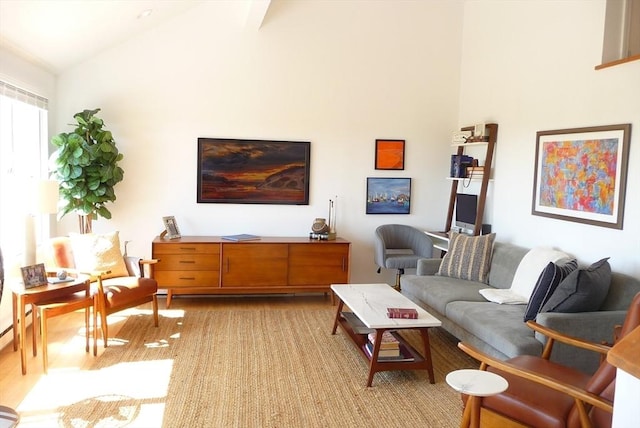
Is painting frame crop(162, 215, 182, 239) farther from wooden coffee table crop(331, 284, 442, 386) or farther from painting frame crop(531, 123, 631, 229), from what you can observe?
painting frame crop(531, 123, 631, 229)

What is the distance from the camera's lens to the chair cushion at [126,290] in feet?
13.5

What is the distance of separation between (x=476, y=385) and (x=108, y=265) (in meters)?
3.57

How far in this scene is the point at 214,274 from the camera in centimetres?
538

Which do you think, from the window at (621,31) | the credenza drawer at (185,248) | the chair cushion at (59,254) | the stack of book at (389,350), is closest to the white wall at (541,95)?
the window at (621,31)

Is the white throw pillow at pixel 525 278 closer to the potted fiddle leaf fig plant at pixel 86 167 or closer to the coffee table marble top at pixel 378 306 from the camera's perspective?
the coffee table marble top at pixel 378 306

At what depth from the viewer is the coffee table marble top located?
3494 mm

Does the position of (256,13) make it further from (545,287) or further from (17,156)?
(545,287)

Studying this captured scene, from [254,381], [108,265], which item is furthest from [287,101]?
[254,381]

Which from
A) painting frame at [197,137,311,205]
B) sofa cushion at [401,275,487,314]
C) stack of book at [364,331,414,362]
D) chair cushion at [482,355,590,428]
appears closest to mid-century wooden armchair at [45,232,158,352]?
painting frame at [197,137,311,205]

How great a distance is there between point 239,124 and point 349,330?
9.13 ft

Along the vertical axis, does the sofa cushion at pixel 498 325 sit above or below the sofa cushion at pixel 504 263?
below

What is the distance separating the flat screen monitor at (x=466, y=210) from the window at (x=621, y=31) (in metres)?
1.96

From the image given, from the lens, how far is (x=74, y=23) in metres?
4.25

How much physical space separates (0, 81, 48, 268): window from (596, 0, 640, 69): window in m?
4.59
